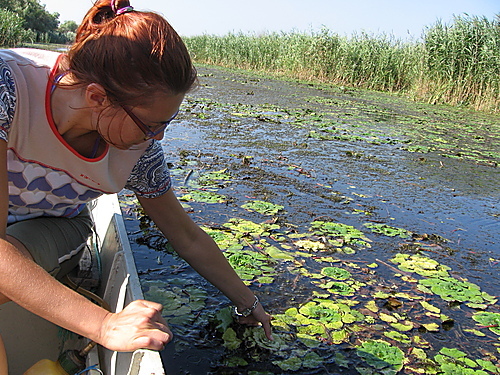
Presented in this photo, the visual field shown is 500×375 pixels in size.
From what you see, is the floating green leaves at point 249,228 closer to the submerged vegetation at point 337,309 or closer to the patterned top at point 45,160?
the submerged vegetation at point 337,309

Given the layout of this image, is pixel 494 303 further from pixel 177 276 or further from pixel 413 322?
Result: pixel 177 276

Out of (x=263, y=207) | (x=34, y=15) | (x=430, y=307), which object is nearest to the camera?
(x=430, y=307)

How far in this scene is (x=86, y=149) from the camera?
1746 mm

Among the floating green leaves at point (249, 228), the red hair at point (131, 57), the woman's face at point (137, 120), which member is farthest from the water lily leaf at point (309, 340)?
the red hair at point (131, 57)

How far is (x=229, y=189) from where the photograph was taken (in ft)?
15.1

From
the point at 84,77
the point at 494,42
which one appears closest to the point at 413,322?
the point at 84,77

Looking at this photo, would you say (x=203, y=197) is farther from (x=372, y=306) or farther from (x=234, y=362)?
(x=234, y=362)

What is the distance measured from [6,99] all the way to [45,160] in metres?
0.28

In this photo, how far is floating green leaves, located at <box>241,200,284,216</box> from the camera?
4.09m

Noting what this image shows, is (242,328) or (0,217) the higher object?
(0,217)

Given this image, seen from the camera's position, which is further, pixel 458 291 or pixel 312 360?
pixel 458 291

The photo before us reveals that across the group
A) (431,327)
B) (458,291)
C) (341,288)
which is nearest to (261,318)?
(341,288)

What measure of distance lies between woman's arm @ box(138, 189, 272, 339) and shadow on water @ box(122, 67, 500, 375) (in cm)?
27

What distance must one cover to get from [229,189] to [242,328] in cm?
236
